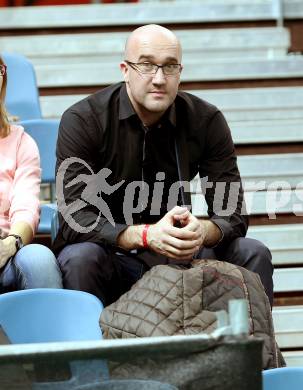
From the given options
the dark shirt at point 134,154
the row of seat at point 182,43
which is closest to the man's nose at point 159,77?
the dark shirt at point 134,154

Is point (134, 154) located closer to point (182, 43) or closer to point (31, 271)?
point (31, 271)

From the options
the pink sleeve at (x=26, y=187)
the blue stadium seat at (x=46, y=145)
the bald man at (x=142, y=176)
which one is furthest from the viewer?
the blue stadium seat at (x=46, y=145)

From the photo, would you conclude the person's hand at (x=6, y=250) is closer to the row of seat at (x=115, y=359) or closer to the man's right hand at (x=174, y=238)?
the man's right hand at (x=174, y=238)

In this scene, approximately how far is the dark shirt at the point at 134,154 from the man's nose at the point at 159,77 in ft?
0.51

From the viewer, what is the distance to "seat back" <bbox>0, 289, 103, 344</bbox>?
265 cm

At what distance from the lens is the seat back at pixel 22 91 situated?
4.48 metres

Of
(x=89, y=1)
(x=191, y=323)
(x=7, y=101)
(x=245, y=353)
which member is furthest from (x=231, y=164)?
(x=89, y=1)

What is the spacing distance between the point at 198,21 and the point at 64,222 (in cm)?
235

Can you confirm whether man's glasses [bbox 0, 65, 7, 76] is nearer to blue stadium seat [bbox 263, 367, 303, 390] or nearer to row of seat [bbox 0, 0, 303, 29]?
blue stadium seat [bbox 263, 367, 303, 390]

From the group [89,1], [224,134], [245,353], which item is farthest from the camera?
[89,1]

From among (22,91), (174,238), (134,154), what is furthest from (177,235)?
(22,91)

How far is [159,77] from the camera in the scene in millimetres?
3281

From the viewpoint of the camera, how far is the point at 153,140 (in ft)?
11.2

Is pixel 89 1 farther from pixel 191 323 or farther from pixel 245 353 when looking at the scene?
pixel 245 353
